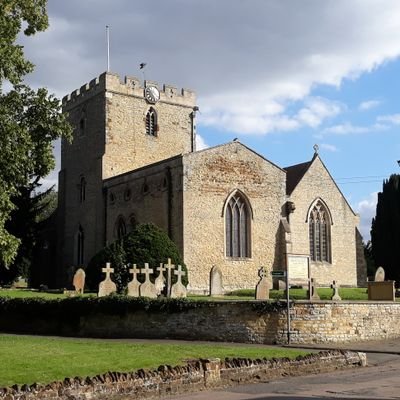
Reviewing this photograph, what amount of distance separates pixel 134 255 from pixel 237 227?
27.4 ft

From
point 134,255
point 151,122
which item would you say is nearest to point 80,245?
point 151,122

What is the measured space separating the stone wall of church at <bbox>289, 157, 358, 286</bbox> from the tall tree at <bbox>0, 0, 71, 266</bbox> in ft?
70.8

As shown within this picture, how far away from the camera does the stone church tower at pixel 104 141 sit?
41969mm

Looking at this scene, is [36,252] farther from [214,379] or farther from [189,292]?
[214,379]

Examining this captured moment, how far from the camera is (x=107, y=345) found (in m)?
17.4

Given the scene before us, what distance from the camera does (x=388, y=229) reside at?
1817 inches

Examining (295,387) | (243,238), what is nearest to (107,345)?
(295,387)

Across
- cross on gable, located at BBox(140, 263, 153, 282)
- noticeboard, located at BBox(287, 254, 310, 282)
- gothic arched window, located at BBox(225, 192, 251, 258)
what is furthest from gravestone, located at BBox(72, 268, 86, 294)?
noticeboard, located at BBox(287, 254, 310, 282)

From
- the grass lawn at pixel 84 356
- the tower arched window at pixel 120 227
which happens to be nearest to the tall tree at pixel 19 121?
the grass lawn at pixel 84 356

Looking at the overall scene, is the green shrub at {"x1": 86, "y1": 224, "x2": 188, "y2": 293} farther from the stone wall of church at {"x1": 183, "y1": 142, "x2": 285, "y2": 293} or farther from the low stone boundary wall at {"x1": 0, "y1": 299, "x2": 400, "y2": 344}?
the low stone boundary wall at {"x1": 0, "y1": 299, "x2": 400, "y2": 344}

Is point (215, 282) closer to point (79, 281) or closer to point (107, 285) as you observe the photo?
point (107, 285)

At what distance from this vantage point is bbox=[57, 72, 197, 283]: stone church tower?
41969 mm

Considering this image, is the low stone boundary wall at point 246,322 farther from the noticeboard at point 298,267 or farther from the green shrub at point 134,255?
the green shrub at point 134,255

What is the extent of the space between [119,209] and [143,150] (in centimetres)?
672
